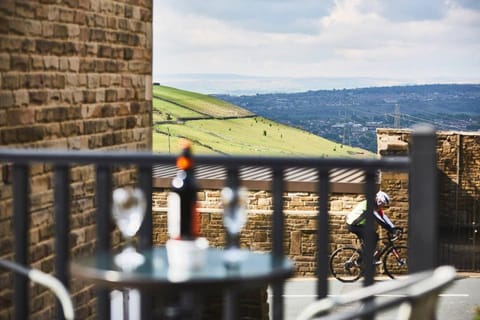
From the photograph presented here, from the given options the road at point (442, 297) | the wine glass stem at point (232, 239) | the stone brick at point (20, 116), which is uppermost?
the stone brick at point (20, 116)

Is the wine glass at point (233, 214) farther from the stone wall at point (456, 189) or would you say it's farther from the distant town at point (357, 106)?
the distant town at point (357, 106)

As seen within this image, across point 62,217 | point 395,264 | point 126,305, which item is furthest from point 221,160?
point 395,264

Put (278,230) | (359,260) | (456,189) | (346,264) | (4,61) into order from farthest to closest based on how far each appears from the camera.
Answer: (456,189), (359,260), (346,264), (4,61), (278,230)

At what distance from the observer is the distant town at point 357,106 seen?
62.3 metres

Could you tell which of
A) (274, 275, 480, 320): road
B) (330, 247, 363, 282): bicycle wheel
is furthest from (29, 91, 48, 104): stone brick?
(330, 247, 363, 282): bicycle wheel

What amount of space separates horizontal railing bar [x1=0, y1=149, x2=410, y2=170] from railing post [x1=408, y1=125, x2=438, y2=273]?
62 millimetres

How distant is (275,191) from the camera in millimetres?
3258

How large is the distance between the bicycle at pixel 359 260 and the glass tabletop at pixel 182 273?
64.5 ft

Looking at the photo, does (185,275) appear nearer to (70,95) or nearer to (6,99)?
(6,99)

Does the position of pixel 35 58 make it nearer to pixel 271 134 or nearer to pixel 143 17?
pixel 143 17

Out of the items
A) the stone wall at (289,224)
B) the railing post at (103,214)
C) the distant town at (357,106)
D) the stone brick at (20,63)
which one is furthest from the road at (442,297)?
the distant town at (357,106)

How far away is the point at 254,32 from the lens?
286 ft

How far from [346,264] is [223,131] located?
1912 inches

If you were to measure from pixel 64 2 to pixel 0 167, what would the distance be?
4.33 feet
